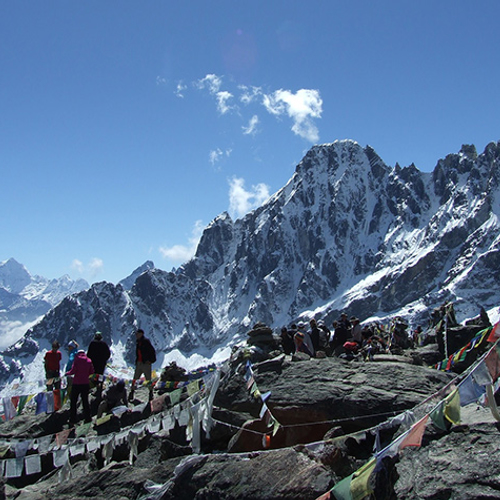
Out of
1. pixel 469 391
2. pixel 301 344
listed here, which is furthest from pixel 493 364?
pixel 301 344

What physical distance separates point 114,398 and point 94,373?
120 centimetres

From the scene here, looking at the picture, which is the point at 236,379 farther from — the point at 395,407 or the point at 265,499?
the point at 265,499

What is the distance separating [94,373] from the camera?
17891mm

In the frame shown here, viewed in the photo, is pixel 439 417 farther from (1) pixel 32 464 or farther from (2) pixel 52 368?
(2) pixel 52 368

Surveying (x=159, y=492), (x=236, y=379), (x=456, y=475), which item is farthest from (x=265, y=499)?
(x=236, y=379)

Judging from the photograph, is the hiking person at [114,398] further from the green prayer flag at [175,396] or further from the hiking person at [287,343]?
the hiking person at [287,343]

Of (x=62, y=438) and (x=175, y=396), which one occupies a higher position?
(x=175, y=396)

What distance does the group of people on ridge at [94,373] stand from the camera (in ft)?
50.7

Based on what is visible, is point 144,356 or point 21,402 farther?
point 21,402

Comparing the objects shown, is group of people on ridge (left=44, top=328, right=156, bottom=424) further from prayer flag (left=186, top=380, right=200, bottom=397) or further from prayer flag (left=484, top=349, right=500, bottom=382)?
prayer flag (left=484, top=349, right=500, bottom=382)

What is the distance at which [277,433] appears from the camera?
11.5 meters

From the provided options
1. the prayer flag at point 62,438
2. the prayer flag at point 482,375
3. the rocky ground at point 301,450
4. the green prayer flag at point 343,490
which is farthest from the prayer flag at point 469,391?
the prayer flag at point 62,438

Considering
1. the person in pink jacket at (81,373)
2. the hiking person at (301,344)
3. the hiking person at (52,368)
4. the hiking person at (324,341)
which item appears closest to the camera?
the person in pink jacket at (81,373)

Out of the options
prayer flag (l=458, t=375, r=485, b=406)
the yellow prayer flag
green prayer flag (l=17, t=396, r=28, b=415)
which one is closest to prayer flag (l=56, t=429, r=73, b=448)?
green prayer flag (l=17, t=396, r=28, b=415)
